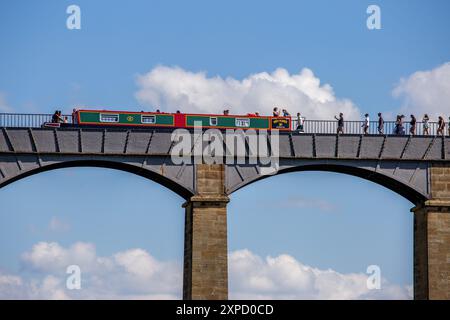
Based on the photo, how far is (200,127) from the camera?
230 feet

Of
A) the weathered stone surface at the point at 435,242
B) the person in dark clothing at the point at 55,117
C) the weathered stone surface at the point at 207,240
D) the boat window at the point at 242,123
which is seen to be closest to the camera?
the weathered stone surface at the point at 207,240

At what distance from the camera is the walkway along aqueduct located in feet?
222

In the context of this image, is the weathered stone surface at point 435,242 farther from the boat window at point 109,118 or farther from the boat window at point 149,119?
the boat window at point 109,118

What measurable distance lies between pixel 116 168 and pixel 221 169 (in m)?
5.76

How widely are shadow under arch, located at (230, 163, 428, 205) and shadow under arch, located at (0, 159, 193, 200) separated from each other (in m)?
3.43

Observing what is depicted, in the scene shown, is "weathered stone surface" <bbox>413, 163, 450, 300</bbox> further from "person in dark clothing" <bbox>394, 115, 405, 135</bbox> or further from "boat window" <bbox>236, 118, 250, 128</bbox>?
"boat window" <bbox>236, 118, 250, 128</bbox>

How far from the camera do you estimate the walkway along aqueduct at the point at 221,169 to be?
67750 mm

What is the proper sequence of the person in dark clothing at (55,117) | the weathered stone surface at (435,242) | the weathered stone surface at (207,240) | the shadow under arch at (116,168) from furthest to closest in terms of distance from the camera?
1. the person in dark clothing at (55,117)
2. the weathered stone surface at (435,242)
3. the shadow under arch at (116,168)
4. the weathered stone surface at (207,240)

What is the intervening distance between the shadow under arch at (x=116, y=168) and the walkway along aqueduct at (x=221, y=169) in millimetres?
54

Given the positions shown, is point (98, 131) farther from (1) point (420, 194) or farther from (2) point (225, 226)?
(1) point (420, 194)

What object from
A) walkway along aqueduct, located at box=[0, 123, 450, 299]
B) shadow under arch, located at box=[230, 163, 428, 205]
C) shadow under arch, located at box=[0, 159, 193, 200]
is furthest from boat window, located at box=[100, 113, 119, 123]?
shadow under arch, located at box=[230, 163, 428, 205]

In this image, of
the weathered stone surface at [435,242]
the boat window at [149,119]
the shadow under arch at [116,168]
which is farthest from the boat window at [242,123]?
the weathered stone surface at [435,242]
